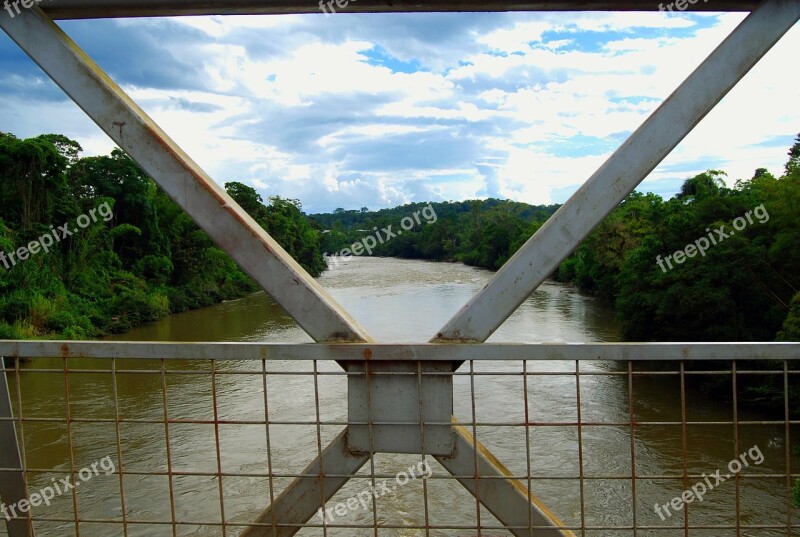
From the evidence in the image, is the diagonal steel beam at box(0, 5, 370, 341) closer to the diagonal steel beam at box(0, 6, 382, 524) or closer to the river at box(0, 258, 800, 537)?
the diagonal steel beam at box(0, 6, 382, 524)

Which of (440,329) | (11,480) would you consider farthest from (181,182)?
(11,480)

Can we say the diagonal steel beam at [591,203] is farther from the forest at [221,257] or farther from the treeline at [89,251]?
the treeline at [89,251]

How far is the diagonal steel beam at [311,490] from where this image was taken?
47.9 inches

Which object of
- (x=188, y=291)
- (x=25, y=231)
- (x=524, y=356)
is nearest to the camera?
(x=524, y=356)

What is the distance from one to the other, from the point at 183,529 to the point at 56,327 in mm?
8363

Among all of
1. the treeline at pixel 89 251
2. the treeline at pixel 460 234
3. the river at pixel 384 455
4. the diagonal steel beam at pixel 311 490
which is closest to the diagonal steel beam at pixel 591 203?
the diagonal steel beam at pixel 311 490

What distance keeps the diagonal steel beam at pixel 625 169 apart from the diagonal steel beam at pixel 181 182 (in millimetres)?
247

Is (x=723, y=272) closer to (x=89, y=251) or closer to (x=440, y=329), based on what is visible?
(x=440, y=329)

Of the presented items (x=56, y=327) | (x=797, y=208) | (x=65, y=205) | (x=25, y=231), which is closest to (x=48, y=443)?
(x=56, y=327)

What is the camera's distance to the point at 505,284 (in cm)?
115

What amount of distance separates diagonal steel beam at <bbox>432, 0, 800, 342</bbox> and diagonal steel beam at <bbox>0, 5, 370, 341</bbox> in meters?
0.25

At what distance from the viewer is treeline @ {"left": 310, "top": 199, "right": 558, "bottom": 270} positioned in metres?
30.1

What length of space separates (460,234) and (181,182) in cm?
3818

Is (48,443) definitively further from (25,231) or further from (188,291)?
(188,291)
